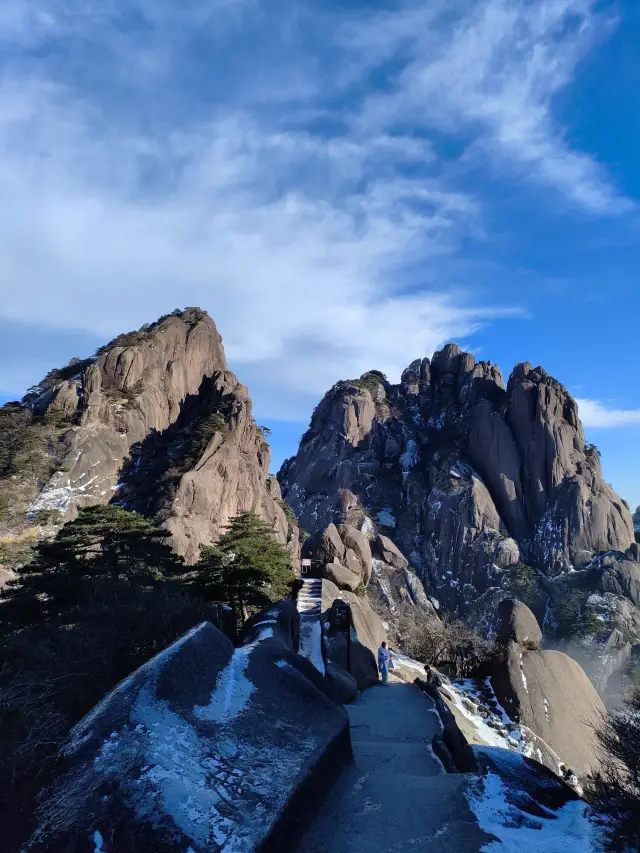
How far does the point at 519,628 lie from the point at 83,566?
52.8ft

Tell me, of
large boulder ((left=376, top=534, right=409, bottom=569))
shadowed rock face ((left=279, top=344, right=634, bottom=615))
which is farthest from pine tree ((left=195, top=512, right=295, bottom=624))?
shadowed rock face ((left=279, top=344, right=634, bottom=615))

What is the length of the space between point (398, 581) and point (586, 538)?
29237 millimetres

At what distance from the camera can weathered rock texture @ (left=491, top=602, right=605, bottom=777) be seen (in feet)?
46.4

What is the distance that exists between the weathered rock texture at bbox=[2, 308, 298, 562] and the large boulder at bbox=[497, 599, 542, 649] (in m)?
22.9

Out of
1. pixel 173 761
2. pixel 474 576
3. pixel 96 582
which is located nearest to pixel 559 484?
pixel 474 576

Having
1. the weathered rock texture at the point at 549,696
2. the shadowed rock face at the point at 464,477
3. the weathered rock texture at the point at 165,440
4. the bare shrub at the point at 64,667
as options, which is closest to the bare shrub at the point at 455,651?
the weathered rock texture at the point at 549,696

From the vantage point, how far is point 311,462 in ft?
319

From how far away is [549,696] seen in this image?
14.8 m

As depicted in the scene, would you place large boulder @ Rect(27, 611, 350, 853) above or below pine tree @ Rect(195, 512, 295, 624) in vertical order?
below

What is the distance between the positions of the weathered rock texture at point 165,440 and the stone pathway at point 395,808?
91.7 feet

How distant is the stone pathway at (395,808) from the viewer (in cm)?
584

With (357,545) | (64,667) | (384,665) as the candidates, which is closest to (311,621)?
(384,665)

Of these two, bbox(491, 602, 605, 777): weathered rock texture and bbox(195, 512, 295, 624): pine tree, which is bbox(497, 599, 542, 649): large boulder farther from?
bbox(195, 512, 295, 624): pine tree

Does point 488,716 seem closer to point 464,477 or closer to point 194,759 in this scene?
point 194,759
